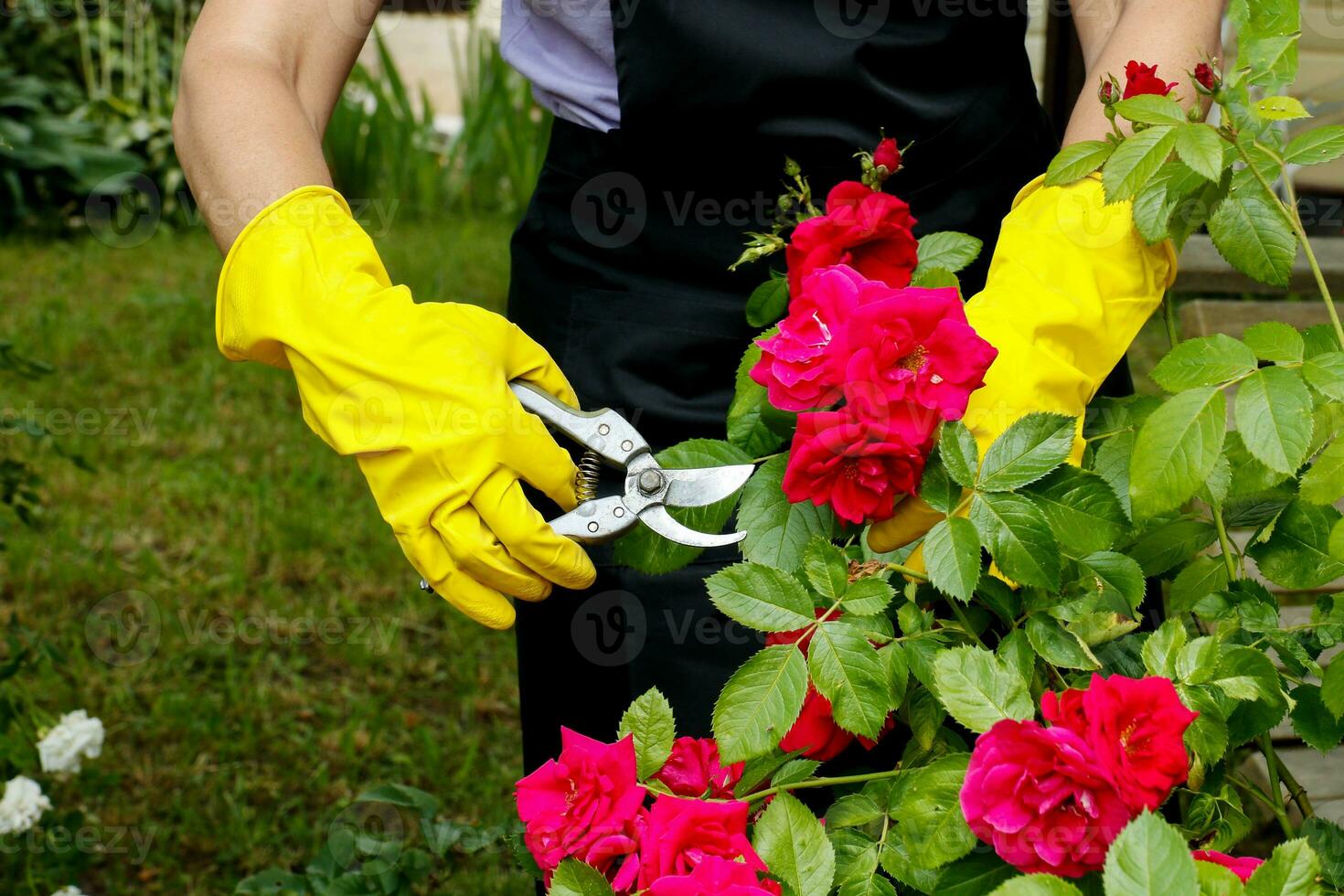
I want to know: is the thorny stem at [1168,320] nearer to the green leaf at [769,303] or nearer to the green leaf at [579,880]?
the green leaf at [769,303]

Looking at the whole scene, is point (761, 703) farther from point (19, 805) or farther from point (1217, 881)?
point (19, 805)

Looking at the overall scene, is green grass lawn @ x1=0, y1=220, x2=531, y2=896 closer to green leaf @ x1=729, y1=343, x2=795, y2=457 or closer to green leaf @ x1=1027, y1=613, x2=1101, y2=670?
green leaf @ x1=729, y1=343, x2=795, y2=457

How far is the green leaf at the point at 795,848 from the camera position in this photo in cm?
85

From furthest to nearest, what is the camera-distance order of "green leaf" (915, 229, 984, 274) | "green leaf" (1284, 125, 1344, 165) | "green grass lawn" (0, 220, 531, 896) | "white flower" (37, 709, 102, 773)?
"green grass lawn" (0, 220, 531, 896), "white flower" (37, 709, 102, 773), "green leaf" (915, 229, 984, 274), "green leaf" (1284, 125, 1344, 165)

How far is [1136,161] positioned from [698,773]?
59 centimetres

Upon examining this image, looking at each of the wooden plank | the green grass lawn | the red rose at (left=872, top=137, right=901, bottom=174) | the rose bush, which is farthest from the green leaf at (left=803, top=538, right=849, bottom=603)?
the wooden plank

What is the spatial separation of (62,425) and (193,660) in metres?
1.34

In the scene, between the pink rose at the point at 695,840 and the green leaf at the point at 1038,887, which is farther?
the pink rose at the point at 695,840

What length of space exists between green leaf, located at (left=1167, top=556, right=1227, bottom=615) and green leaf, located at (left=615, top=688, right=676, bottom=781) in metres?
0.49

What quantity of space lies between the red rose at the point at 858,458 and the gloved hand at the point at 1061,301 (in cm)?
20

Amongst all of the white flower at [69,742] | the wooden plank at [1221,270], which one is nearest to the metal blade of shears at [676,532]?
the white flower at [69,742]

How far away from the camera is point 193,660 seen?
320 centimetres

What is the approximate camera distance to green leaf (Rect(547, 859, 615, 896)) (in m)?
0.85

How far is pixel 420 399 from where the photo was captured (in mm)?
1187
